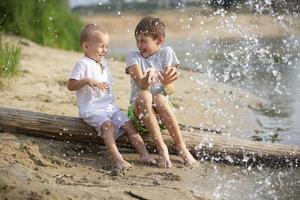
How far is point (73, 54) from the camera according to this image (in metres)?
14.2

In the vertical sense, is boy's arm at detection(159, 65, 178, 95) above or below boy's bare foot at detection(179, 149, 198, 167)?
above

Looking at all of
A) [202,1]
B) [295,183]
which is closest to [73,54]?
[202,1]

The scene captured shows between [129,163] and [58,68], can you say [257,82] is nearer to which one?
[58,68]

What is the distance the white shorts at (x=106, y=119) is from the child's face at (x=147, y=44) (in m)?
0.61

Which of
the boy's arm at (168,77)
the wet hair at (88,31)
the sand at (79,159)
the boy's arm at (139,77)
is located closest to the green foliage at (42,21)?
the sand at (79,159)

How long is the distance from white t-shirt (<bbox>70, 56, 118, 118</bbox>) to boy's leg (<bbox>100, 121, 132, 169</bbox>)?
19 cm

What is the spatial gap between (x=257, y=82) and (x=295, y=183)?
714 centimetres

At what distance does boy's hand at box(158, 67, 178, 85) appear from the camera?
6.03 metres

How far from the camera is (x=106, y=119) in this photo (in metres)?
6.08

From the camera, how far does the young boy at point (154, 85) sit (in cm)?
601

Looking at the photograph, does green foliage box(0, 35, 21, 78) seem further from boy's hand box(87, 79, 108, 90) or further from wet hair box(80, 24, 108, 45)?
boy's hand box(87, 79, 108, 90)

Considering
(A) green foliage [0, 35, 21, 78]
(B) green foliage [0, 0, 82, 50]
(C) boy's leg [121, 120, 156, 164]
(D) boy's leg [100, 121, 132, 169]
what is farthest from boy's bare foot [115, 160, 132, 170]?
(B) green foliage [0, 0, 82, 50]

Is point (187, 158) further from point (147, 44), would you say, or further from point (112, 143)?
point (147, 44)

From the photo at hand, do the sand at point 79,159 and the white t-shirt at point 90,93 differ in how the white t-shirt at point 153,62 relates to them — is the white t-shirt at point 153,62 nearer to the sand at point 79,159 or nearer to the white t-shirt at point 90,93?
the white t-shirt at point 90,93
